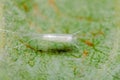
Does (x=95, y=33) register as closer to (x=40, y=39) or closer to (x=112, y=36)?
(x=112, y=36)

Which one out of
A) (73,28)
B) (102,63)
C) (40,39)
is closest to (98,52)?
(102,63)

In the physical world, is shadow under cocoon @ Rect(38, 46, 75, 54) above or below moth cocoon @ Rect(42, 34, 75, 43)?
below

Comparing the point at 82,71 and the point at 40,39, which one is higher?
the point at 40,39

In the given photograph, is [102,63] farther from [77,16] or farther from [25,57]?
[25,57]

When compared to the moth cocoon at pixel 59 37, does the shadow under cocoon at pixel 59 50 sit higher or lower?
lower

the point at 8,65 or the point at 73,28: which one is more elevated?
the point at 73,28

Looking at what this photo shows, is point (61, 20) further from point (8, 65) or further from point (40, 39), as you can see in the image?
point (8, 65)

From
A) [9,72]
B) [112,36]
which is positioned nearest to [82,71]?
[112,36]

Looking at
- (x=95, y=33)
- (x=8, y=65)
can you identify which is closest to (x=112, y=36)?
(x=95, y=33)
